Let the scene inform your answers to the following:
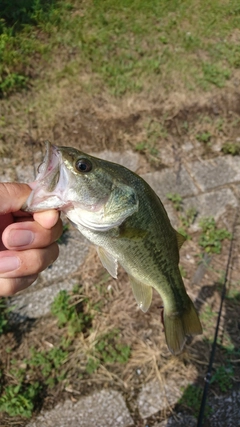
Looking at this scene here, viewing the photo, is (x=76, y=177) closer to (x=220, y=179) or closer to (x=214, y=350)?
(x=214, y=350)

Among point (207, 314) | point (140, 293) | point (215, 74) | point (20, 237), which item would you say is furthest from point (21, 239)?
point (215, 74)

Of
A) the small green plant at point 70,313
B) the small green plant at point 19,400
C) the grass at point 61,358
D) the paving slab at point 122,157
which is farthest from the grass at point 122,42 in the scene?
the small green plant at point 19,400

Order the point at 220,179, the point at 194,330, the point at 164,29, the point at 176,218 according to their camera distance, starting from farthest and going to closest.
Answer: the point at 164,29 < the point at 220,179 < the point at 176,218 < the point at 194,330

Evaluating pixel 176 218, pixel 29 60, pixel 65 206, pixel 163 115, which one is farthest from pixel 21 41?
pixel 65 206

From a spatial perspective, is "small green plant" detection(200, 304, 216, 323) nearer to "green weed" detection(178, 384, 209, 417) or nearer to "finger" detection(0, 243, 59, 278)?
"green weed" detection(178, 384, 209, 417)

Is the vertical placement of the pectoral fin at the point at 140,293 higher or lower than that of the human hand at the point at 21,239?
lower

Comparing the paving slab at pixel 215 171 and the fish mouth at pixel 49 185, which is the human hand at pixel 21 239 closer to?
the fish mouth at pixel 49 185
